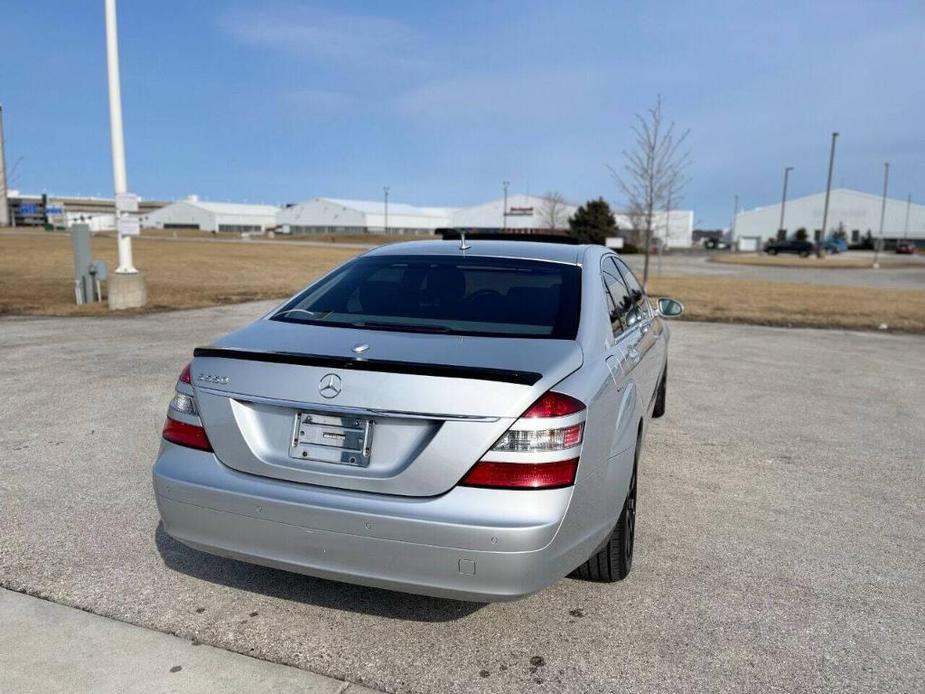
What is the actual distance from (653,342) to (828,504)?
1.41 metres

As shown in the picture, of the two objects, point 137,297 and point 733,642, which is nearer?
point 733,642

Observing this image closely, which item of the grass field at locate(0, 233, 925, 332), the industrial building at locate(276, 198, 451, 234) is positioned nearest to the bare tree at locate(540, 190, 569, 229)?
the industrial building at locate(276, 198, 451, 234)

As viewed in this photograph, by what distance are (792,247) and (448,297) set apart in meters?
69.1

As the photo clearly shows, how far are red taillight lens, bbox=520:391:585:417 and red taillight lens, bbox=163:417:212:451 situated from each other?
124cm

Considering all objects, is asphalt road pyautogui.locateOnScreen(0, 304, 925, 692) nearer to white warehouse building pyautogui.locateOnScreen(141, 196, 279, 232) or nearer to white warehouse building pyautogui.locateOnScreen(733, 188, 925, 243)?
white warehouse building pyautogui.locateOnScreen(733, 188, 925, 243)

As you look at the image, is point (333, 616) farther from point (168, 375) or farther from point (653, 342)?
point (168, 375)

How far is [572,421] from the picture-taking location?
8.46 feet

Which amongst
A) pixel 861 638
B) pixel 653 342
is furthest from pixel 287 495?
pixel 653 342

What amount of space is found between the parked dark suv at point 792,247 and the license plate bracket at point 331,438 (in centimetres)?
6612

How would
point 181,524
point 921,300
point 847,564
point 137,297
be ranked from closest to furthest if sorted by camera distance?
point 181,524 < point 847,564 < point 137,297 < point 921,300

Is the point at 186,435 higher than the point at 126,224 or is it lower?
lower

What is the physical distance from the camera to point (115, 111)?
1294cm

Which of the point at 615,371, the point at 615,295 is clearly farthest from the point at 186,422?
the point at 615,295

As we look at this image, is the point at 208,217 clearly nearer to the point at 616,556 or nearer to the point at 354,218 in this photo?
the point at 354,218
